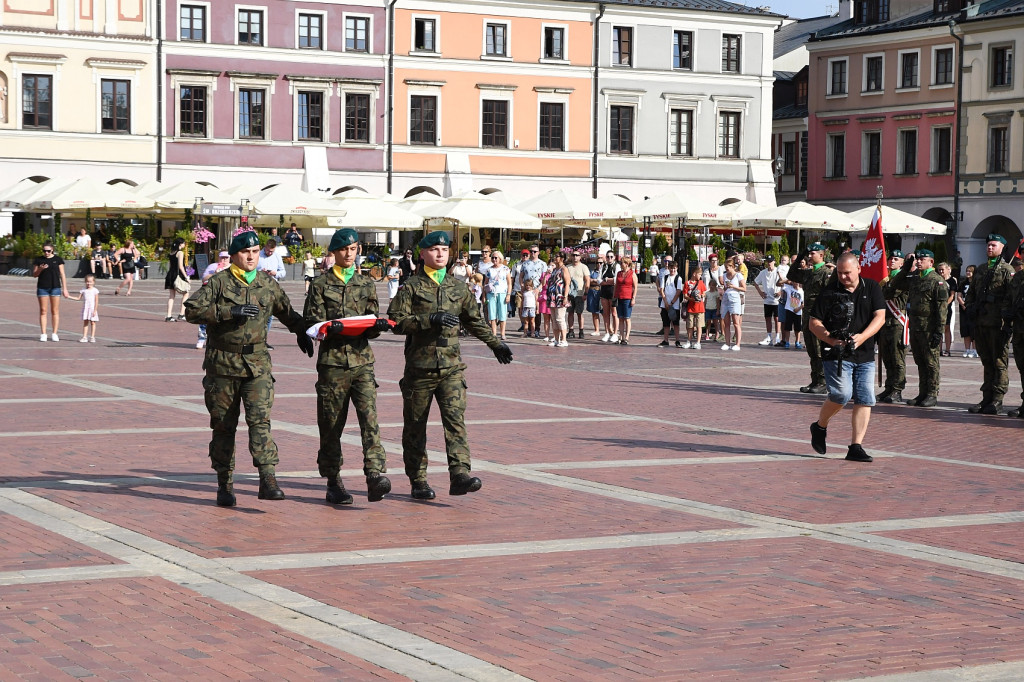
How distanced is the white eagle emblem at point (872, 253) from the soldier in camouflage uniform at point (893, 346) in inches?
43.6

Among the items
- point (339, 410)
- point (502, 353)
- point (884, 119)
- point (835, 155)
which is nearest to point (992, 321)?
point (502, 353)

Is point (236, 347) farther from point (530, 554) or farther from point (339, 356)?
point (530, 554)

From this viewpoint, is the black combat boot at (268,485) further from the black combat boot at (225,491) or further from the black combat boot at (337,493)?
the black combat boot at (337,493)

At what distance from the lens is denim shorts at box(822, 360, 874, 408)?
1224 cm

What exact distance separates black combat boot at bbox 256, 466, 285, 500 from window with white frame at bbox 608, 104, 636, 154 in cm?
5150

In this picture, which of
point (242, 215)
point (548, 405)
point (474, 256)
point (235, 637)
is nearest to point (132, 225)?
point (242, 215)

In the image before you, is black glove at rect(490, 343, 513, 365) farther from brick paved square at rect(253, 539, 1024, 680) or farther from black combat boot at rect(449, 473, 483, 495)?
brick paved square at rect(253, 539, 1024, 680)

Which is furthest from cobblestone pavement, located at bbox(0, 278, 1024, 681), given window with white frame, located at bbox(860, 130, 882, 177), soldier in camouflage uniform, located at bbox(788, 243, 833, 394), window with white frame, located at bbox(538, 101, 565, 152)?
window with white frame, located at bbox(860, 130, 882, 177)

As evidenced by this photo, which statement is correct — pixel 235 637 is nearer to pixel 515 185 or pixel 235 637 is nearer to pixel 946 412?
pixel 946 412

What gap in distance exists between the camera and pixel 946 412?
53.5 feet

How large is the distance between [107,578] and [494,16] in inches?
2060

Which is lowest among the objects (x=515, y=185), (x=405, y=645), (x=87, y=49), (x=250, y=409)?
(x=405, y=645)

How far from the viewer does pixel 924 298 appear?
17.3m

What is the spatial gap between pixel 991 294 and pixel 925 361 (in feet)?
3.44
